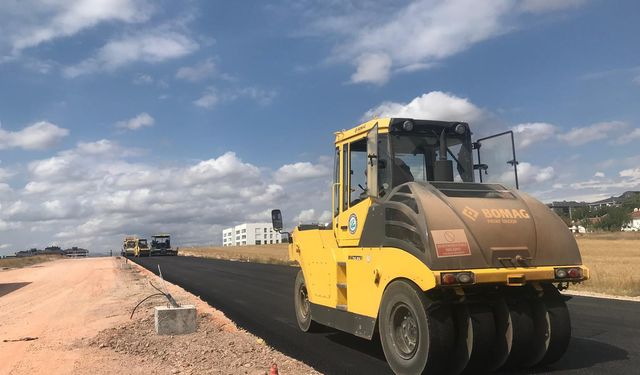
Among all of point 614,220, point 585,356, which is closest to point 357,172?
Answer: point 585,356

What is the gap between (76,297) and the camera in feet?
59.4

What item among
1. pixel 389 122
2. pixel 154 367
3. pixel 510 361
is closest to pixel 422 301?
pixel 510 361

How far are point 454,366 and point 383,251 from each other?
1548mm

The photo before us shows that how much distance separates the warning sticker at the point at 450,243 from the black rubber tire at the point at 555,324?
4.45 ft

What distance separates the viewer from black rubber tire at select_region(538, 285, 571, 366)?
6340mm

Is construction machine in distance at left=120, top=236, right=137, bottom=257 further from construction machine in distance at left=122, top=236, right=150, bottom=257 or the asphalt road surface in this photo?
the asphalt road surface

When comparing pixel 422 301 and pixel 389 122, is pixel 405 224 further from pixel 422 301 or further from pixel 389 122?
pixel 389 122

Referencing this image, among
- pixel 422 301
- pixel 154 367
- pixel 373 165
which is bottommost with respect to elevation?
pixel 154 367

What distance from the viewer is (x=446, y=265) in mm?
5785

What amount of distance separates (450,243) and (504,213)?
92 centimetres

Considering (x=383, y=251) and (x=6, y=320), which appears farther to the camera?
(x=6, y=320)

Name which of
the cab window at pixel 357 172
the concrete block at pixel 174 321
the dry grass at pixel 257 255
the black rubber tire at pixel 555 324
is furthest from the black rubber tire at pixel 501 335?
the dry grass at pixel 257 255

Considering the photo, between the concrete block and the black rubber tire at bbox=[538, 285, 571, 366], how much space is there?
234 inches

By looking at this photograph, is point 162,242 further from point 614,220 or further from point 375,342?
point 614,220
